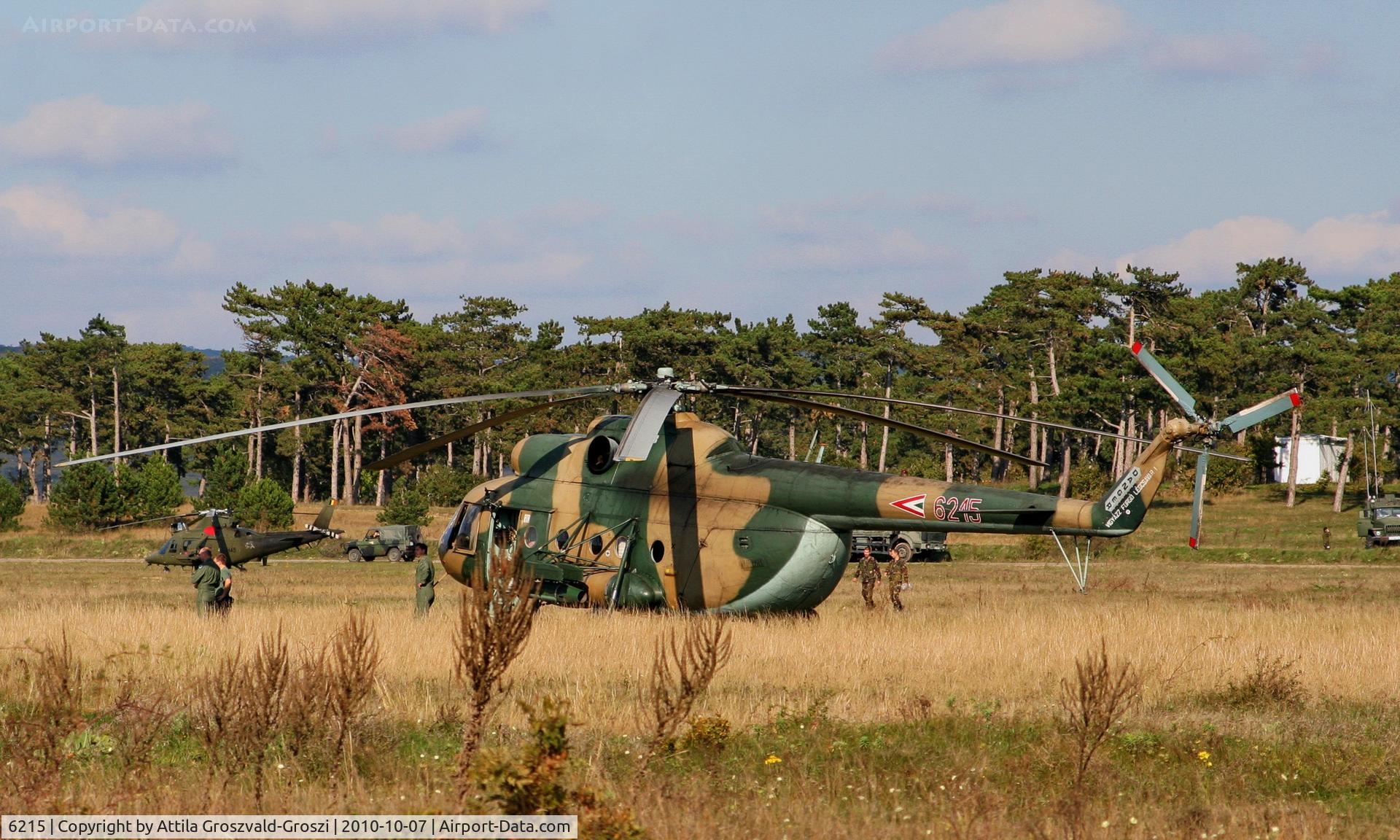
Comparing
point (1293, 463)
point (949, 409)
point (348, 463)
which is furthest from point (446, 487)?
point (949, 409)

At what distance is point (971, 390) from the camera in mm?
85438

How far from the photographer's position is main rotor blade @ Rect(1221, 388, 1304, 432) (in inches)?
609

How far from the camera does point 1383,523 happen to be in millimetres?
50594

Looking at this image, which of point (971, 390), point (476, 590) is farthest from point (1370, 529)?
point (476, 590)

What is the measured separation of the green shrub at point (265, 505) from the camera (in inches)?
2183

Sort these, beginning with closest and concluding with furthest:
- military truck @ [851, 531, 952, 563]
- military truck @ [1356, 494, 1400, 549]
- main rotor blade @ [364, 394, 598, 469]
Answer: main rotor blade @ [364, 394, 598, 469] < military truck @ [851, 531, 952, 563] < military truck @ [1356, 494, 1400, 549]

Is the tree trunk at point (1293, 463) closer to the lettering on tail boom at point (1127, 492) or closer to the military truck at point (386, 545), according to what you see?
the military truck at point (386, 545)

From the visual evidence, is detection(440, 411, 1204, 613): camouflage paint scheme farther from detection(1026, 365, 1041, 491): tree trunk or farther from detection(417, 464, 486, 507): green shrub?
detection(1026, 365, 1041, 491): tree trunk

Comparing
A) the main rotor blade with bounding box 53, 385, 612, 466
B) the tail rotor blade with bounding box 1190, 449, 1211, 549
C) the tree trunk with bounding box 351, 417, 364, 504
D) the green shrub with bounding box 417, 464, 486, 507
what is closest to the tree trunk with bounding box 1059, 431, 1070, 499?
the green shrub with bounding box 417, 464, 486, 507

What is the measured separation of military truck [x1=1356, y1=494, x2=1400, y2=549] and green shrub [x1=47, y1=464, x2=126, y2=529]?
1986 inches

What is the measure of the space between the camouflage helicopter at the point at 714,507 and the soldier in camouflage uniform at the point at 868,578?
3.84 meters

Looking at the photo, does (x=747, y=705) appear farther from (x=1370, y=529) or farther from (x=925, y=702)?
(x=1370, y=529)

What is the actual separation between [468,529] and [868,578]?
6.78 meters

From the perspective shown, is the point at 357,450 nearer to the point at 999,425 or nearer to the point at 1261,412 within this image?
the point at 999,425
